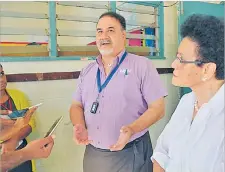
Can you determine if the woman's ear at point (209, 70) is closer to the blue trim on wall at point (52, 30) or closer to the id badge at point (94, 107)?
the id badge at point (94, 107)

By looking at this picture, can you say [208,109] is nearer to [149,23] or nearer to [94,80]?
[94,80]

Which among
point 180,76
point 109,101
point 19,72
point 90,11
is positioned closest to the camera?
point 180,76

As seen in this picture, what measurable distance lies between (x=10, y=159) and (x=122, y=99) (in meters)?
0.80

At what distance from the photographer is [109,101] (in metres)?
1.74

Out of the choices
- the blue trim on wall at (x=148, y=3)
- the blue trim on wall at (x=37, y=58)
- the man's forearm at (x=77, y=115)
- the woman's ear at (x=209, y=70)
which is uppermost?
the blue trim on wall at (x=148, y=3)

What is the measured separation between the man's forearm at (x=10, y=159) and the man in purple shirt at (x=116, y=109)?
1.49 feet

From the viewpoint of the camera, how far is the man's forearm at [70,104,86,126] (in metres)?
1.82

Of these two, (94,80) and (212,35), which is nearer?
(212,35)

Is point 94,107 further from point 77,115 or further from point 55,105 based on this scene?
point 55,105

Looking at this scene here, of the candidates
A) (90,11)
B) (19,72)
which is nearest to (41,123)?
(19,72)

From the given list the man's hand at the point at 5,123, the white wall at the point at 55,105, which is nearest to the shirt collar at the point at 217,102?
the man's hand at the point at 5,123

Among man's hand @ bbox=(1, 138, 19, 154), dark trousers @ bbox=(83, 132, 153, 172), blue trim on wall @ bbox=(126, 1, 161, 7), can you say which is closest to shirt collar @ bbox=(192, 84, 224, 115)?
dark trousers @ bbox=(83, 132, 153, 172)

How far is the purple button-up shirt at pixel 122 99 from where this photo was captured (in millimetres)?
1734

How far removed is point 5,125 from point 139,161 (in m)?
0.93
